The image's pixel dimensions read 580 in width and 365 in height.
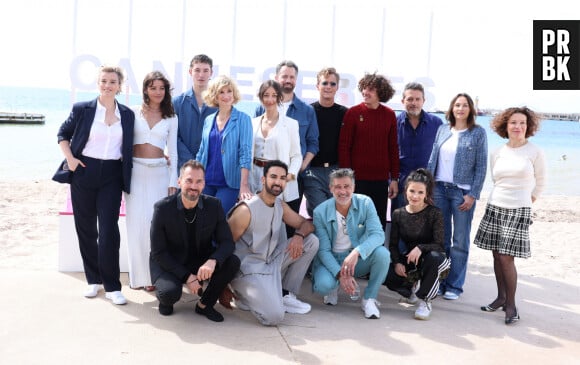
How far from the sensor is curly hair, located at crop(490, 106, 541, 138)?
3.84m

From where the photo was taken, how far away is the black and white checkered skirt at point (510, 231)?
3771 millimetres

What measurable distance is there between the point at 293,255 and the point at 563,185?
54.2 ft

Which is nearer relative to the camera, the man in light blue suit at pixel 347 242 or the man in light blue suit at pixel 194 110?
the man in light blue suit at pixel 347 242

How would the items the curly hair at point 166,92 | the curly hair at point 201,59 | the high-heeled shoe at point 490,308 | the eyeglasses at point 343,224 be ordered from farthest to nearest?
the curly hair at point 201,59
the high-heeled shoe at point 490,308
the eyeglasses at point 343,224
the curly hair at point 166,92

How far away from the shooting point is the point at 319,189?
4.49m

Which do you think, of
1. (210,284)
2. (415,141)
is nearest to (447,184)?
(415,141)

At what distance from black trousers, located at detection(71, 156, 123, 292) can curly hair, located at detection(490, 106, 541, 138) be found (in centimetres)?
273

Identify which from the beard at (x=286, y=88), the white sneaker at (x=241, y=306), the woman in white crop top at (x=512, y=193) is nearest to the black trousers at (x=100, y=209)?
the white sneaker at (x=241, y=306)

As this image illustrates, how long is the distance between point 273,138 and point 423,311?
1633 millimetres

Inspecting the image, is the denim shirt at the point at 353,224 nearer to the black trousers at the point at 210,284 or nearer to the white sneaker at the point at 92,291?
the black trousers at the point at 210,284

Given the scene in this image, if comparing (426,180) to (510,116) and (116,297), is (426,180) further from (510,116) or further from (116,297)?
(116,297)

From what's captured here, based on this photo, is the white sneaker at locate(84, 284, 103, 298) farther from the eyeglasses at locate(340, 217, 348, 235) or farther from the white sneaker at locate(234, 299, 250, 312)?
the eyeglasses at locate(340, 217, 348, 235)

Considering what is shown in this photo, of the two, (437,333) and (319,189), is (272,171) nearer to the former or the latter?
(319,189)

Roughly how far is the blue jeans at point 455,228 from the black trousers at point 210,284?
176 centimetres
